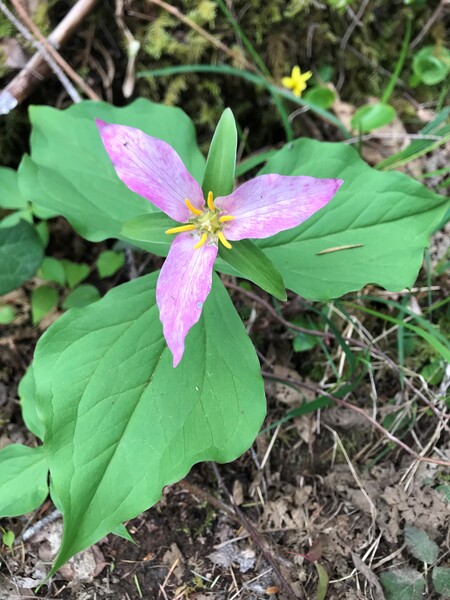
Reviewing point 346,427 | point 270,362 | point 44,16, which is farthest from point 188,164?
point 346,427

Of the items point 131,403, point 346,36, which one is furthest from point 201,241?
point 346,36

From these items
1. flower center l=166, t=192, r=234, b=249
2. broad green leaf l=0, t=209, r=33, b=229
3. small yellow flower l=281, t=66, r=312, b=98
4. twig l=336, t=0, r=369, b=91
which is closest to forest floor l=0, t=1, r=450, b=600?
broad green leaf l=0, t=209, r=33, b=229

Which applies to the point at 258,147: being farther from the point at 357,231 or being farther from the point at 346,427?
the point at 346,427

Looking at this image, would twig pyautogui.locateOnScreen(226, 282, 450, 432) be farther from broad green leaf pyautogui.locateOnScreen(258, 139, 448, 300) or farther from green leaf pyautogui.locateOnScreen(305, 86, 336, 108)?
green leaf pyautogui.locateOnScreen(305, 86, 336, 108)

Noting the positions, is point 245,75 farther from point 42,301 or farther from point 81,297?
point 42,301

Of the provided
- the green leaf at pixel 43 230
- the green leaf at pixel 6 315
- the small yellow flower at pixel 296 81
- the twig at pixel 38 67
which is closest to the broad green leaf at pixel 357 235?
the small yellow flower at pixel 296 81

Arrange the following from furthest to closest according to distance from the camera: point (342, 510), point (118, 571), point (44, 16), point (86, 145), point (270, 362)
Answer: point (44, 16), point (270, 362), point (86, 145), point (342, 510), point (118, 571)

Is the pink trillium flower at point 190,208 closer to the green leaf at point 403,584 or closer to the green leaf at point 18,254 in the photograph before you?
the green leaf at point 18,254
